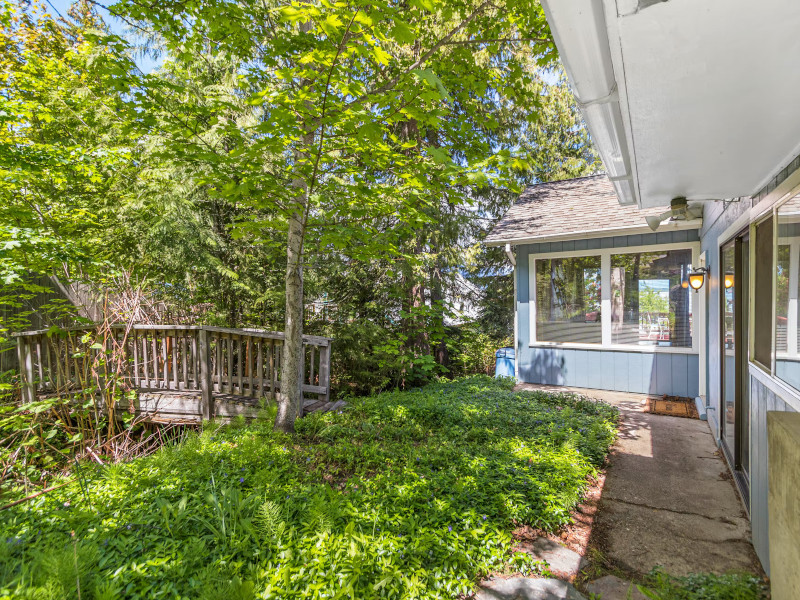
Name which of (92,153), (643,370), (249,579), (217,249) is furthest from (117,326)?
(643,370)

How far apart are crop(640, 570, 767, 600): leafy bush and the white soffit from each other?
2.24 meters

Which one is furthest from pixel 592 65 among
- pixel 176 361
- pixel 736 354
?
pixel 176 361

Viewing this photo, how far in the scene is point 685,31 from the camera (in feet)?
4.10

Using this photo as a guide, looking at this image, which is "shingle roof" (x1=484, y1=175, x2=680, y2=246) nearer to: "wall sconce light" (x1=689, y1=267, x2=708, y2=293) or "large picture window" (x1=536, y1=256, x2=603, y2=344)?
"large picture window" (x1=536, y1=256, x2=603, y2=344)

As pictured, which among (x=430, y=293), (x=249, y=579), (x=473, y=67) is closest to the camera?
(x=249, y=579)

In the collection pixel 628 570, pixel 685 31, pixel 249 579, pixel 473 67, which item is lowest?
pixel 628 570

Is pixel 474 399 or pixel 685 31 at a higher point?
pixel 685 31

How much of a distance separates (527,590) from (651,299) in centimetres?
571

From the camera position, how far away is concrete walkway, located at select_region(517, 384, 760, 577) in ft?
8.16

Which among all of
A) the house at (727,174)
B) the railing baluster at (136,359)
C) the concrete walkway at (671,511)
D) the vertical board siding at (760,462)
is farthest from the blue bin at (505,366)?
the railing baluster at (136,359)

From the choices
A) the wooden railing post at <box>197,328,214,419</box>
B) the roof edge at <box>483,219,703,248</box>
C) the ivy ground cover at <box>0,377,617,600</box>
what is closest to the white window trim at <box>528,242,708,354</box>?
the roof edge at <box>483,219,703,248</box>

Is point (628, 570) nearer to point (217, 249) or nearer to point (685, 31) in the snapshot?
point (685, 31)

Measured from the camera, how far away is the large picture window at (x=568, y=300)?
6.99 metres

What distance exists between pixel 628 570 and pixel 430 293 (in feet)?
23.9
